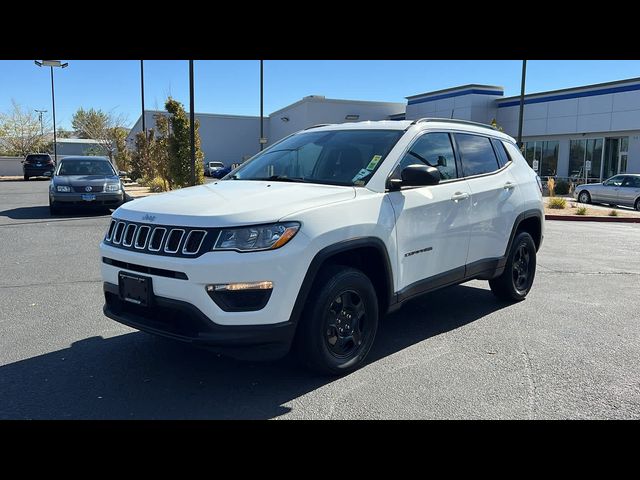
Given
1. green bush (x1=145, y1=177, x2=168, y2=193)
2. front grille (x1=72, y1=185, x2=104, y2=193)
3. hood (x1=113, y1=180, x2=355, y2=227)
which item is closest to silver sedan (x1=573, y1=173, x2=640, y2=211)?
green bush (x1=145, y1=177, x2=168, y2=193)

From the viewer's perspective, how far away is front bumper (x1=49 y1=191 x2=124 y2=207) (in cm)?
1373

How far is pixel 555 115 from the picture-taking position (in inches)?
1382

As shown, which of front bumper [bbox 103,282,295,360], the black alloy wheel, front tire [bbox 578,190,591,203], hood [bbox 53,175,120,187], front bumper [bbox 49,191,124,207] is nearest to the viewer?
front bumper [bbox 103,282,295,360]

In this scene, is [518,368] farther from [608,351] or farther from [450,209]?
[450,209]

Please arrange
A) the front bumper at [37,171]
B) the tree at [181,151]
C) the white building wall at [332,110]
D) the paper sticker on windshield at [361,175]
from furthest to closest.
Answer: the white building wall at [332,110]
the front bumper at [37,171]
the tree at [181,151]
the paper sticker on windshield at [361,175]

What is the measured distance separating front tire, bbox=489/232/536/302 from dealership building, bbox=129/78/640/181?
21062 mm

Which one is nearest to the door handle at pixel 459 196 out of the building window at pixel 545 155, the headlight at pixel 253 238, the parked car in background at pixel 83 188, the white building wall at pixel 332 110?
the headlight at pixel 253 238

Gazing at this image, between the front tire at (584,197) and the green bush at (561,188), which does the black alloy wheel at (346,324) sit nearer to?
the front tire at (584,197)

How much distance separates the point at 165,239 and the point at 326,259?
3.56 feet

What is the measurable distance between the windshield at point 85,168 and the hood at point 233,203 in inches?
455

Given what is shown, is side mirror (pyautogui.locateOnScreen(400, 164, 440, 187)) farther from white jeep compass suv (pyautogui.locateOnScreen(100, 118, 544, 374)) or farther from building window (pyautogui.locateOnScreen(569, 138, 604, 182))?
building window (pyautogui.locateOnScreen(569, 138, 604, 182))

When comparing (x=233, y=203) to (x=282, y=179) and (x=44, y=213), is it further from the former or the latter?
(x=44, y=213)

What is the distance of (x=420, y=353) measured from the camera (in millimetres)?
4703

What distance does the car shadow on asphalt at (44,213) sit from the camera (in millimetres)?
13906
